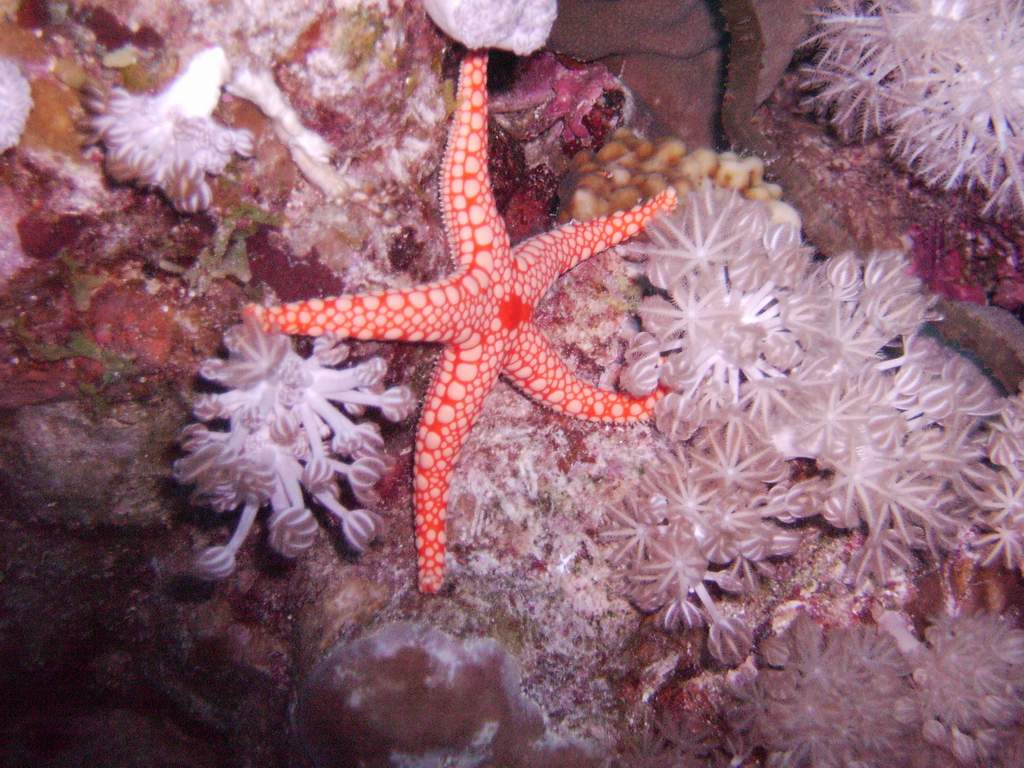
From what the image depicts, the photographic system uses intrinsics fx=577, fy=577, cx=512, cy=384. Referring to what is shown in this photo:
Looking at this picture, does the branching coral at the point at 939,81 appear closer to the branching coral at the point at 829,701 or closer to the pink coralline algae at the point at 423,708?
the branching coral at the point at 829,701

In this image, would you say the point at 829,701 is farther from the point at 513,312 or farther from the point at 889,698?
the point at 513,312

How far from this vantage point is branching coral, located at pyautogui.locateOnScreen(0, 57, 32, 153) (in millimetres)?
2064

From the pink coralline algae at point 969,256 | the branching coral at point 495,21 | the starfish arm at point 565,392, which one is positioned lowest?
the starfish arm at point 565,392

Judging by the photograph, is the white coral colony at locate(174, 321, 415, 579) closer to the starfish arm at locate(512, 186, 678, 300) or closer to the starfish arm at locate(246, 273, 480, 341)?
the starfish arm at locate(246, 273, 480, 341)

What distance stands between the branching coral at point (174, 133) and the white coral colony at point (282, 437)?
2.11ft

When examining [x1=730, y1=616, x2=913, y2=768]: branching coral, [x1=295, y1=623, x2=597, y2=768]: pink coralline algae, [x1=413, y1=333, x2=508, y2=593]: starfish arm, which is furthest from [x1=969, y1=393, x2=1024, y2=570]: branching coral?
[x1=413, y1=333, x2=508, y2=593]: starfish arm

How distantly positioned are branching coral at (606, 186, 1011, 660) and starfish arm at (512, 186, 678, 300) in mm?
228

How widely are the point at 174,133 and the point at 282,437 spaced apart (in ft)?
4.35

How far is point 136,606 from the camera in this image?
191 inches

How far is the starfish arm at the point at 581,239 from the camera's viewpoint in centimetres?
359

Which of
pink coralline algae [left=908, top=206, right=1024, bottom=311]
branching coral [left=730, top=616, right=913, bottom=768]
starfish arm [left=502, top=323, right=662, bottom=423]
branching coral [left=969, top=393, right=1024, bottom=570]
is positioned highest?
pink coralline algae [left=908, top=206, right=1024, bottom=311]

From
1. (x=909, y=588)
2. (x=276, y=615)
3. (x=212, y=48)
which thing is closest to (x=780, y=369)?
(x=909, y=588)

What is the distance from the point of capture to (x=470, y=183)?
121 inches

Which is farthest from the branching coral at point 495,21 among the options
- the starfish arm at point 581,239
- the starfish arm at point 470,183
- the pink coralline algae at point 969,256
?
the pink coralline algae at point 969,256
